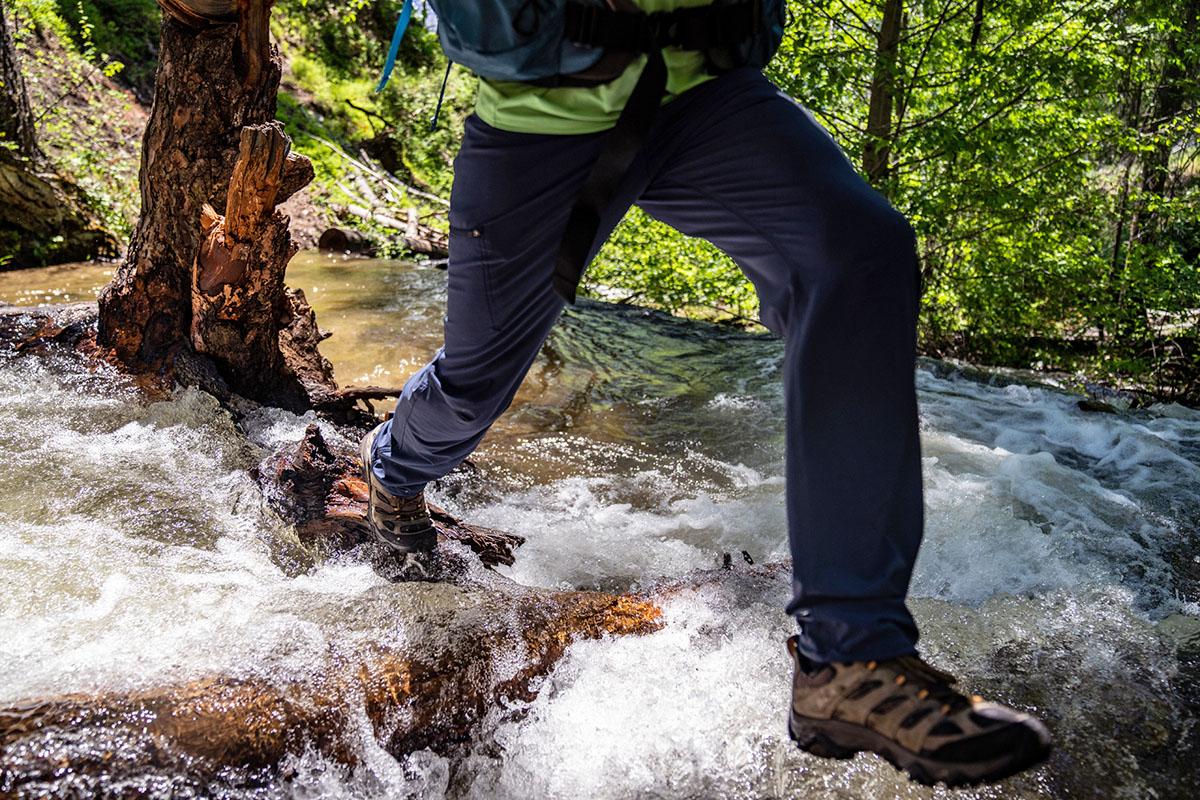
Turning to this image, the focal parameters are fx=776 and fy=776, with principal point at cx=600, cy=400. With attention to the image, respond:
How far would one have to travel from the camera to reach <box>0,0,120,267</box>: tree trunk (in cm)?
703

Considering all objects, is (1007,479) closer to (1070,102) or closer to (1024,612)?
(1024,612)

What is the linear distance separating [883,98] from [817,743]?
23.1 ft

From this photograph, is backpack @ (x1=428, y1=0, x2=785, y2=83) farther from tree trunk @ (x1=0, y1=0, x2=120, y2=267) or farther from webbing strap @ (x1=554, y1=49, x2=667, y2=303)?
tree trunk @ (x1=0, y1=0, x2=120, y2=267)

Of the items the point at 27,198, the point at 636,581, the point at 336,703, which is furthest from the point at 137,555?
the point at 27,198

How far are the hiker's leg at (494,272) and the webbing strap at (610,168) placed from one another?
0.13ft

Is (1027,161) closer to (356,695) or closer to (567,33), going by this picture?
(567,33)

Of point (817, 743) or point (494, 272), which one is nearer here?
point (817, 743)

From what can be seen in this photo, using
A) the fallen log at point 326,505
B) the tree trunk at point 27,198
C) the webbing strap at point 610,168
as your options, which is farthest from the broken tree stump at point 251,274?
the tree trunk at point 27,198

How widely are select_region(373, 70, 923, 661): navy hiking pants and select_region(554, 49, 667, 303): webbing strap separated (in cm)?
4

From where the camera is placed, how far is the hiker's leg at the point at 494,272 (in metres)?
1.57

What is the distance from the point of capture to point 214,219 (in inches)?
133

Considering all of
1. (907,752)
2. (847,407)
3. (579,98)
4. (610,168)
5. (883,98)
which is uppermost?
(883,98)

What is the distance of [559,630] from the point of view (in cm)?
212

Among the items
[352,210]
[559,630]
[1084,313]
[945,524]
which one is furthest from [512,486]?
[352,210]
